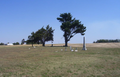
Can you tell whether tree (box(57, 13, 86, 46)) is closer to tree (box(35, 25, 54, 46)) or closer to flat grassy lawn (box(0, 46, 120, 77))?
tree (box(35, 25, 54, 46))

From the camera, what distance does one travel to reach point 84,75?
6957 mm

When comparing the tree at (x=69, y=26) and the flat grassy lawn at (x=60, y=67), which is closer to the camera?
the flat grassy lawn at (x=60, y=67)

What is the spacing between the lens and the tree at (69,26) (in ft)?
164

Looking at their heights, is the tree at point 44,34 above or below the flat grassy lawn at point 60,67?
above

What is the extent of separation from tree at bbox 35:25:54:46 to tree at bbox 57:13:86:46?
26.5 feet

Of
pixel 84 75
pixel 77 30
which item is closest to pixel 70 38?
pixel 77 30

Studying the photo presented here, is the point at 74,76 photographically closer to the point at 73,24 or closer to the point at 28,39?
the point at 73,24

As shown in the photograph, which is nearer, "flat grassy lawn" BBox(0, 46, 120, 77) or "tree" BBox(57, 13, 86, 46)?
"flat grassy lawn" BBox(0, 46, 120, 77)

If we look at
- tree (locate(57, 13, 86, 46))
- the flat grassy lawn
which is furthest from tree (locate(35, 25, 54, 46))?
the flat grassy lawn

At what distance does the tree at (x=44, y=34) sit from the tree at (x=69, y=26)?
8.06m

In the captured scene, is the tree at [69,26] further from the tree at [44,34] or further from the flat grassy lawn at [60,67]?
the flat grassy lawn at [60,67]

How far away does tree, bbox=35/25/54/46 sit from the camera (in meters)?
56.0

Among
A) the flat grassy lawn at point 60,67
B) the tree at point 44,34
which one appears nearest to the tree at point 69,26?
the tree at point 44,34

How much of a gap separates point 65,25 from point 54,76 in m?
44.2
